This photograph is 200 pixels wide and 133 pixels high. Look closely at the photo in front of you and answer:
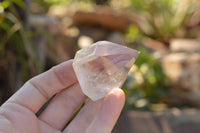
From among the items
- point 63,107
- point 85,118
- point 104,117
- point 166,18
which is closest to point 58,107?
point 63,107

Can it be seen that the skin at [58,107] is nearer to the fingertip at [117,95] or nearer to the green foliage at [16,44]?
the fingertip at [117,95]

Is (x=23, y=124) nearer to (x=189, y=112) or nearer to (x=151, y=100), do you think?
(x=189, y=112)

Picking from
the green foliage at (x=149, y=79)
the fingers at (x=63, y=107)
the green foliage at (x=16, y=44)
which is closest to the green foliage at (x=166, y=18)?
the green foliage at (x=149, y=79)

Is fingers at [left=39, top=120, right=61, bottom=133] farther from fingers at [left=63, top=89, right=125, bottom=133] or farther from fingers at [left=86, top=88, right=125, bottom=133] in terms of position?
fingers at [left=86, top=88, right=125, bottom=133]

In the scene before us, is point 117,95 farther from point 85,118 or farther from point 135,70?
point 135,70

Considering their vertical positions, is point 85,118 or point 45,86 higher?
point 45,86

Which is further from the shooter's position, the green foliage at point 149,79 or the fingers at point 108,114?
the green foliage at point 149,79

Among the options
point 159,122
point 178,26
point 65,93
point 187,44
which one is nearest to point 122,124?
point 159,122
